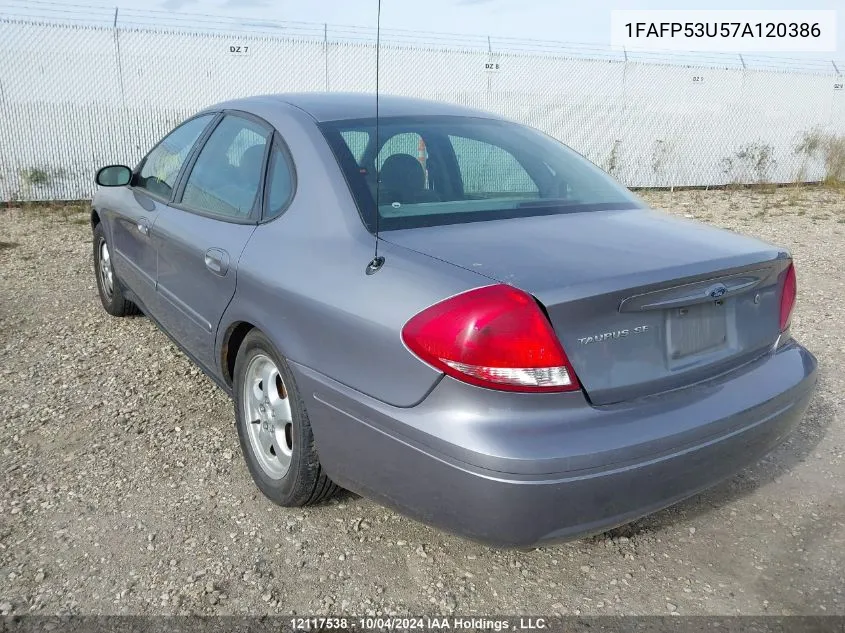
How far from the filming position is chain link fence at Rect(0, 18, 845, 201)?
1355 cm

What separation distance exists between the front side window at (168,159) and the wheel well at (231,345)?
1.11m

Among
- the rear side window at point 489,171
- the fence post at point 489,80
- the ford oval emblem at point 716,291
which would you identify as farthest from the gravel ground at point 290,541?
the fence post at point 489,80

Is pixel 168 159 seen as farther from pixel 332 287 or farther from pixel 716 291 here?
pixel 716 291

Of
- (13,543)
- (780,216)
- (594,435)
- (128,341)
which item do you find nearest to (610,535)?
(594,435)

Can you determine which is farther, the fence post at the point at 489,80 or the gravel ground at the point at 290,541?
the fence post at the point at 489,80

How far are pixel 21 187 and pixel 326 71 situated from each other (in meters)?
7.02

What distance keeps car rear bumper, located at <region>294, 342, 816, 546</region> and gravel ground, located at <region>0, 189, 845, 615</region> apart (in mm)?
413

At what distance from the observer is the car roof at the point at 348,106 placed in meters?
2.95

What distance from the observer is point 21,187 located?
12.9 m

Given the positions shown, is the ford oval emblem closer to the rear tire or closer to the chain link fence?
the rear tire

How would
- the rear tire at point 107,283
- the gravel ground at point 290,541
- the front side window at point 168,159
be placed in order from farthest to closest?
the rear tire at point 107,283 → the front side window at point 168,159 → the gravel ground at point 290,541

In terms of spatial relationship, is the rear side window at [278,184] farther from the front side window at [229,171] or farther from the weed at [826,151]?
the weed at [826,151]

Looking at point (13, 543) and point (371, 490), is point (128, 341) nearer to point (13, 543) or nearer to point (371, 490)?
point (13, 543)

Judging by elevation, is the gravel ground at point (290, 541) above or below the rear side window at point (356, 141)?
below
